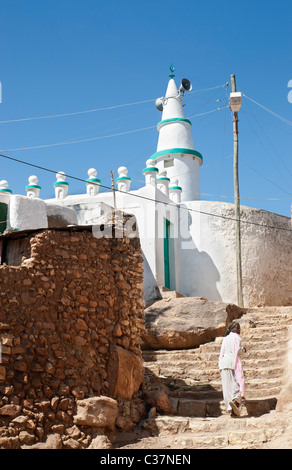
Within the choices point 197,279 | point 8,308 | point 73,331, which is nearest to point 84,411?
point 73,331

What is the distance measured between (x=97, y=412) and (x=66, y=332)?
98 cm

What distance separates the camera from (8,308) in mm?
5551

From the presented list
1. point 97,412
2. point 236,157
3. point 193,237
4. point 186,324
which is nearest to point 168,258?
point 193,237

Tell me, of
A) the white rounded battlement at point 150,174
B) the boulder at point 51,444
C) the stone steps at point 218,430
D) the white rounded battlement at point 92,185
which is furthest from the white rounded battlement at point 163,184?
the boulder at point 51,444

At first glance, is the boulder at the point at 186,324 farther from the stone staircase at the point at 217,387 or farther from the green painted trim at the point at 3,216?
the green painted trim at the point at 3,216

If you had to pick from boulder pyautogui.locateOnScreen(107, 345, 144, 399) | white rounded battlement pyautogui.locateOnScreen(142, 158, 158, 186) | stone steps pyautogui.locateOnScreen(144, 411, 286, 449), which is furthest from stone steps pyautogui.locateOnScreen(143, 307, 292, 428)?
white rounded battlement pyautogui.locateOnScreen(142, 158, 158, 186)

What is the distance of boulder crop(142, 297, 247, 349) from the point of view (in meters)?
9.59

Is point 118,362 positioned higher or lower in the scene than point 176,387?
higher

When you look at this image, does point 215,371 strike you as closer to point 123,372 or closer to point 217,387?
point 217,387

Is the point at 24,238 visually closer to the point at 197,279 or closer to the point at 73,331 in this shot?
the point at 73,331

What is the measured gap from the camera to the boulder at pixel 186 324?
959 centimetres

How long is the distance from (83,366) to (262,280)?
9311mm

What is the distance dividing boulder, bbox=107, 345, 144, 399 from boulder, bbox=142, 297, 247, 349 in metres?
2.82

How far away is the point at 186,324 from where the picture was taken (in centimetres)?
980
